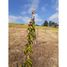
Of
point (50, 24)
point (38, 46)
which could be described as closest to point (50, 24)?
point (50, 24)

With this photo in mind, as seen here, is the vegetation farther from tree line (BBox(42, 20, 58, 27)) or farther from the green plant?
tree line (BBox(42, 20, 58, 27))

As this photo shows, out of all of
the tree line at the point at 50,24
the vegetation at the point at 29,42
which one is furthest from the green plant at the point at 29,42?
the tree line at the point at 50,24

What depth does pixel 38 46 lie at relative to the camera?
6.97 feet

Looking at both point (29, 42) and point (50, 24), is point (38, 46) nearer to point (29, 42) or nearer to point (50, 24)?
point (29, 42)

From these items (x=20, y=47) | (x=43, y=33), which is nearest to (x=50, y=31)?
(x=43, y=33)

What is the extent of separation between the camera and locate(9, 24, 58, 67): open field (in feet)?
6.82

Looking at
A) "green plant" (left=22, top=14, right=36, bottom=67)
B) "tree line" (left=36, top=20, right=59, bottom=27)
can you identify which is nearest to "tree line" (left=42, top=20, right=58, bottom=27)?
"tree line" (left=36, top=20, right=59, bottom=27)

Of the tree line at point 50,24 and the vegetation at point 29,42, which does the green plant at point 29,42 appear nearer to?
the vegetation at point 29,42

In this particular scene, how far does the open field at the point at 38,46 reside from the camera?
2078mm

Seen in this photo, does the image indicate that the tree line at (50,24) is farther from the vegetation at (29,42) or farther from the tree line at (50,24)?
the vegetation at (29,42)

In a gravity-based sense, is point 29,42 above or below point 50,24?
below

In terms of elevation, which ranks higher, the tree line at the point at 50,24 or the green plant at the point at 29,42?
the tree line at the point at 50,24
